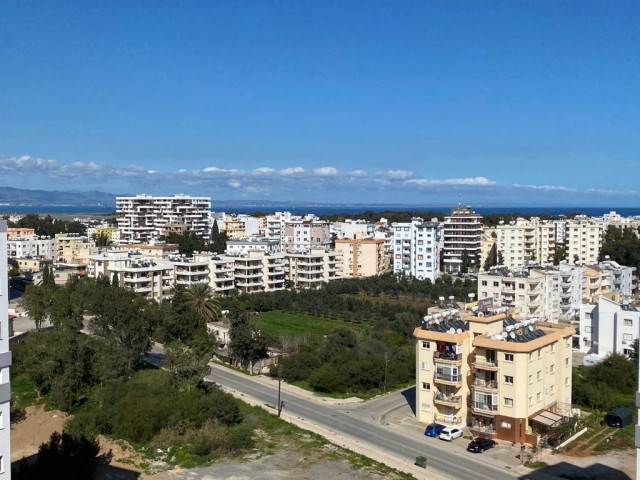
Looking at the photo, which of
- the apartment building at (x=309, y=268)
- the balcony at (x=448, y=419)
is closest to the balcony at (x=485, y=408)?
the balcony at (x=448, y=419)

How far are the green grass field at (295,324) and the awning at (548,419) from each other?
23.8m

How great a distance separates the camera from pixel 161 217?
385ft

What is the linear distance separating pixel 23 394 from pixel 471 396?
23.1 metres

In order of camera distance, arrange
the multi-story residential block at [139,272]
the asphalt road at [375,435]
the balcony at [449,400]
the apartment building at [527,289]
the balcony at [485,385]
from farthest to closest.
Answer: the multi-story residential block at [139,272] < the apartment building at [527,289] < the balcony at [449,400] < the balcony at [485,385] < the asphalt road at [375,435]

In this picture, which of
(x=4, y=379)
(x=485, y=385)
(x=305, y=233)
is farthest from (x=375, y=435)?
(x=305, y=233)

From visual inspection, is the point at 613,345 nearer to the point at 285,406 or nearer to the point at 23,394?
the point at 285,406

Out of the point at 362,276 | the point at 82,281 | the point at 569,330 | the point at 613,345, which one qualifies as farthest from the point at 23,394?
the point at 362,276

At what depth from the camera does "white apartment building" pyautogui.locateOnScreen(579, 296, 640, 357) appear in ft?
140

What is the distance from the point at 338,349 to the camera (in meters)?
41.2

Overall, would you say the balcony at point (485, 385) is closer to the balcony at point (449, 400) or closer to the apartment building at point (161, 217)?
the balcony at point (449, 400)

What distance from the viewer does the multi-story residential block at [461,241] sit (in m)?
91.1

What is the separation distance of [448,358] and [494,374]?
7.03 feet

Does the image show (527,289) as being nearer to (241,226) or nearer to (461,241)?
(461,241)

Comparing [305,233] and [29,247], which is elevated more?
[305,233]
